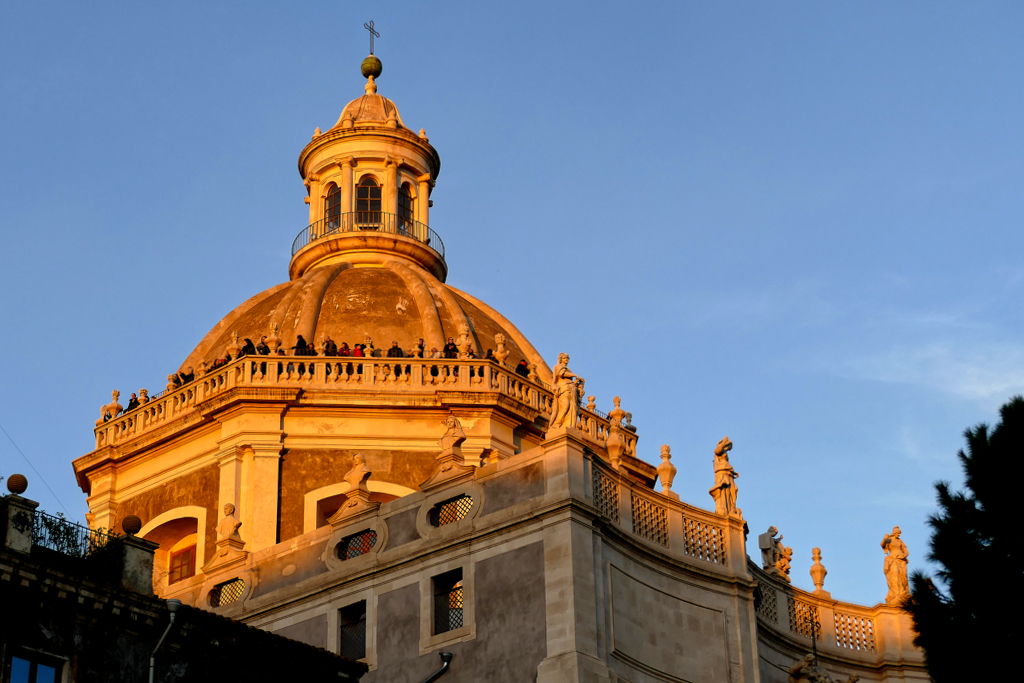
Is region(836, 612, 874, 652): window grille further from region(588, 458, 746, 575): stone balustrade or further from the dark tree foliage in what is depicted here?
the dark tree foliage

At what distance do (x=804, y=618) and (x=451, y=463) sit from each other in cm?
1027

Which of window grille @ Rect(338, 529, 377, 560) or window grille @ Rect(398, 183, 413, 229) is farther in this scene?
window grille @ Rect(398, 183, 413, 229)

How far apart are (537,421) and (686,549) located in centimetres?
1132

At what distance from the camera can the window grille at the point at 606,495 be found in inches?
1704

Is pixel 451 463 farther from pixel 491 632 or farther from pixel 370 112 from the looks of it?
pixel 370 112

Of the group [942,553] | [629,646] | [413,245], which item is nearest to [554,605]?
[629,646]

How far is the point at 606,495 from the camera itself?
1722 inches

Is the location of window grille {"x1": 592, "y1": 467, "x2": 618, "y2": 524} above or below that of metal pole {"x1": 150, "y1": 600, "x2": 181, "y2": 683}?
above

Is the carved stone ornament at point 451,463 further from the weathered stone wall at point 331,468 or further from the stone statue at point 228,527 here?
the stone statue at point 228,527

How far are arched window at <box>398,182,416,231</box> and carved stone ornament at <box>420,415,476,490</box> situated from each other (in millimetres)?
18465

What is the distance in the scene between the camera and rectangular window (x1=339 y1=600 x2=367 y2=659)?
44469 mm

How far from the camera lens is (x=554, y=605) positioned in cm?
4109

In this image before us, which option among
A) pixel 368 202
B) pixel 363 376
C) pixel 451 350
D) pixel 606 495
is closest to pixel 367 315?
pixel 451 350

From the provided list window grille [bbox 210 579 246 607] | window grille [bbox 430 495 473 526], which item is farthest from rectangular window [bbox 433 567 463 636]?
window grille [bbox 210 579 246 607]
